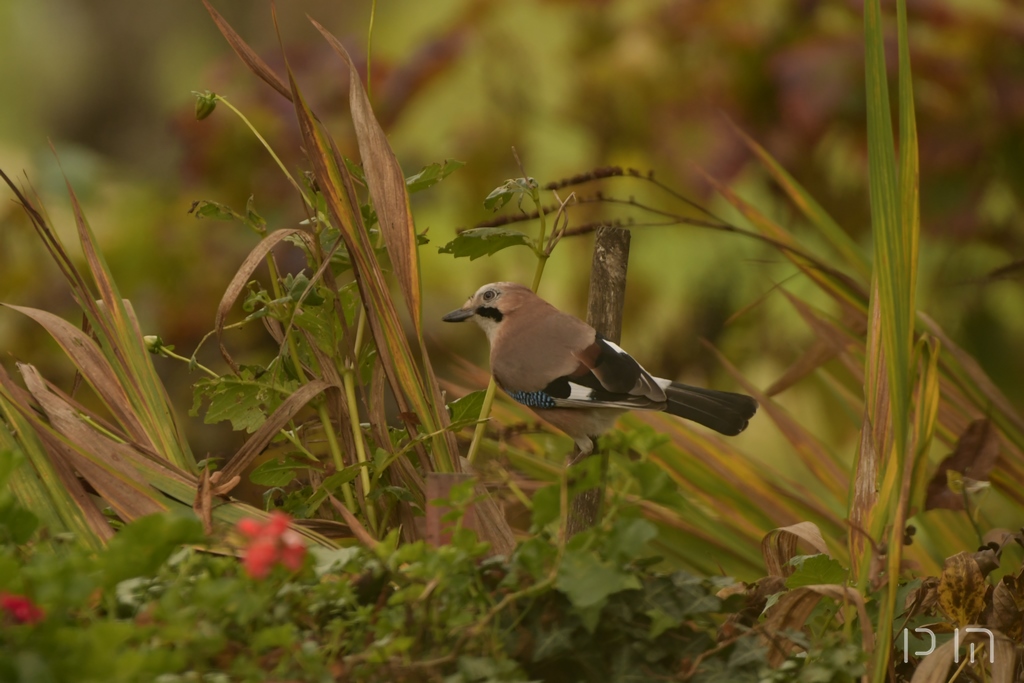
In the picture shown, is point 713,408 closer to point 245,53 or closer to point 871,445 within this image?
point 871,445

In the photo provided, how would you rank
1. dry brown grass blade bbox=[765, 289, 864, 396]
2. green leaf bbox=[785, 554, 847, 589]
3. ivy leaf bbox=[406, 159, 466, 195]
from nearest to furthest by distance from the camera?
green leaf bbox=[785, 554, 847, 589] < ivy leaf bbox=[406, 159, 466, 195] < dry brown grass blade bbox=[765, 289, 864, 396]

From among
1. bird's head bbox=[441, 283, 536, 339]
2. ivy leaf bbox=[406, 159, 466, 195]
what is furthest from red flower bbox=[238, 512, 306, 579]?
bird's head bbox=[441, 283, 536, 339]

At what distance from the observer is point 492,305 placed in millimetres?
1564

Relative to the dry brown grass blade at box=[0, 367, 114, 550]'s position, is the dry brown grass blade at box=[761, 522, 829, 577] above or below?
above

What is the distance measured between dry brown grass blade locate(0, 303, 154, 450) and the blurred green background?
5.21 ft

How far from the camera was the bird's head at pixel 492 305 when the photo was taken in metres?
1.54

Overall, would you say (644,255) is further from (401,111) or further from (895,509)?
(895,509)

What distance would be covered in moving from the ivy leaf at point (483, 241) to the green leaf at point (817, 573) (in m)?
0.47

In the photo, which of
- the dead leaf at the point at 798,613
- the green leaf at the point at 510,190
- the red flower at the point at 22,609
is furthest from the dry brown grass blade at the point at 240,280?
the dead leaf at the point at 798,613

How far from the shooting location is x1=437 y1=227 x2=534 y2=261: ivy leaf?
1.28 meters

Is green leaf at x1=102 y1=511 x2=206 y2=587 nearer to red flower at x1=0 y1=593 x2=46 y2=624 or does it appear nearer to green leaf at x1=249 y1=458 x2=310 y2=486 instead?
red flower at x1=0 y1=593 x2=46 y2=624

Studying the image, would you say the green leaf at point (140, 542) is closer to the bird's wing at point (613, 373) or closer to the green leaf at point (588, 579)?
the green leaf at point (588, 579)

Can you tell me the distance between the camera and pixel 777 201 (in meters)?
3.38

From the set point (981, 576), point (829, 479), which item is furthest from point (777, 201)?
point (981, 576)
